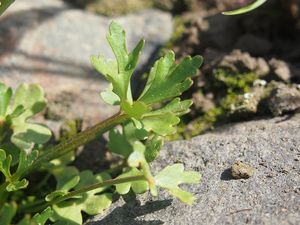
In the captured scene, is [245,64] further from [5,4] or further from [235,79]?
[5,4]

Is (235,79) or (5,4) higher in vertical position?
(5,4)

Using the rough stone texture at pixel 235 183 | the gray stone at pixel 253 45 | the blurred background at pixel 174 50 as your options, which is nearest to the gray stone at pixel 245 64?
the blurred background at pixel 174 50

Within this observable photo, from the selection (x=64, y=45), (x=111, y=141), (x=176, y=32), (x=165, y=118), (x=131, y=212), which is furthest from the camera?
(x=176, y=32)

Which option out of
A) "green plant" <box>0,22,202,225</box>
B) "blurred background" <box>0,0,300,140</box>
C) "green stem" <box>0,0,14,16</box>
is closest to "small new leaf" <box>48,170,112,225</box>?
"green plant" <box>0,22,202,225</box>

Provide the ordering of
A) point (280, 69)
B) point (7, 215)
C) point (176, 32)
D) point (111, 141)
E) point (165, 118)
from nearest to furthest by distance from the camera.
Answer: point (7, 215), point (165, 118), point (111, 141), point (280, 69), point (176, 32)

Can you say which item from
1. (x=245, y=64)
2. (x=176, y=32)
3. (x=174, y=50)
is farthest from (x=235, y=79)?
(x=176, y=32)

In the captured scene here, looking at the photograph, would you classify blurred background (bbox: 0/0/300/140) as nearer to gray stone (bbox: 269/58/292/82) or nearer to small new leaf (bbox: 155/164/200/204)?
gray stone (bbox: 269/58/292/82)

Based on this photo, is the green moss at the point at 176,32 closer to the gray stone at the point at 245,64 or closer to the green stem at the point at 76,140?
the gray stone at the point at 245,64
